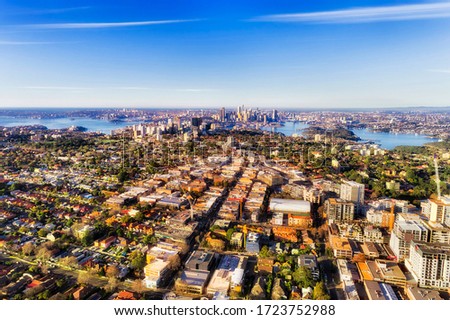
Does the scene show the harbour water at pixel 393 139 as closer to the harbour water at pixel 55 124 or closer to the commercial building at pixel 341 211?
the commercial building at pixel 341 211

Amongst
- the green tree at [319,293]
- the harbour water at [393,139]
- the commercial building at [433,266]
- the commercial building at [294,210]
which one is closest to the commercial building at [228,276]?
the green tree at [319,293]

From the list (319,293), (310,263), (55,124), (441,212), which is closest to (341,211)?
(441,212)

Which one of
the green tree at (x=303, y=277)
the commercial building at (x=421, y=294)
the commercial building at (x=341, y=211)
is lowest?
the commercial building at (x=421, y=294)

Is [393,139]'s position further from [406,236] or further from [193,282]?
[193,282]

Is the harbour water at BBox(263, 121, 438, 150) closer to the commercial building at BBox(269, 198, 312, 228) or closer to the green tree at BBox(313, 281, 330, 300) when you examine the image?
the commercial building at BBox(269, 198, 312, 228)

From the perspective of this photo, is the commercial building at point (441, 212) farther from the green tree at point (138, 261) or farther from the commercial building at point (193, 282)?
the green tree at point (138, 261)

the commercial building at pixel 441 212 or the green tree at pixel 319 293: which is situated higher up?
the commercial building at pixel 441 212

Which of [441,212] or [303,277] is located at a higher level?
[441,212]

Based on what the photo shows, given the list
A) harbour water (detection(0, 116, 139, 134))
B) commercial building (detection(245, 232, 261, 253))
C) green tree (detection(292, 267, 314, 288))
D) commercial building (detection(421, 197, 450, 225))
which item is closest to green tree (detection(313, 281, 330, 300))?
green tree (detection(292, 267, 314, 288))

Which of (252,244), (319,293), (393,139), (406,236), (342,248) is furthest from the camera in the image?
(393,139)

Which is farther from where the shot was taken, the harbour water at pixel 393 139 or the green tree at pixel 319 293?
the harbour water at pixel 393 139

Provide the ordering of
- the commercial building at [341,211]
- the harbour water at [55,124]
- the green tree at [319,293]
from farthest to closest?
1. the harbour water at [55,124]
2. the commercial building at [341,211]
3. the green tree at [319,293]

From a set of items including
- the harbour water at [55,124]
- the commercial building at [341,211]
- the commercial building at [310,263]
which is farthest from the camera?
the harbour water at [55,124]
